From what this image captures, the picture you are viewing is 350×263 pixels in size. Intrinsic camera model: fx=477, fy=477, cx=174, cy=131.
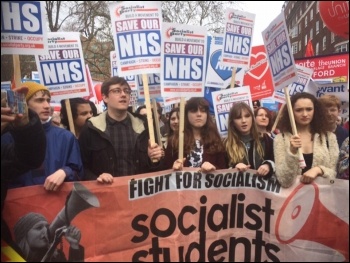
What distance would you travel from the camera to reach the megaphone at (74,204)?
3.44 meters

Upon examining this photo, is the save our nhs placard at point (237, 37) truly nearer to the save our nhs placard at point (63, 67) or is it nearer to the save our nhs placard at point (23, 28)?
the save our nhs placard at point (63, 67)

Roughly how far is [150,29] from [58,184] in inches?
55.5

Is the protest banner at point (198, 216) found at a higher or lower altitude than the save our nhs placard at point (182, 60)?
lower

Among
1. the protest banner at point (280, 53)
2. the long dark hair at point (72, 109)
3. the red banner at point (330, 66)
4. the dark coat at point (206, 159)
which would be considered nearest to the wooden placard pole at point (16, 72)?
the dark coat at point (206, 159)

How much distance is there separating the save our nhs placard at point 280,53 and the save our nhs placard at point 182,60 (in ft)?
2.40

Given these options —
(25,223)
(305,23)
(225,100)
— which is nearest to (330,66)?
(305,23)

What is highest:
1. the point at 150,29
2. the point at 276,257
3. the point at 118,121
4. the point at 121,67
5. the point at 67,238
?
the point at 150,29

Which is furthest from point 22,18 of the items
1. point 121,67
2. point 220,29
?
point 220,29

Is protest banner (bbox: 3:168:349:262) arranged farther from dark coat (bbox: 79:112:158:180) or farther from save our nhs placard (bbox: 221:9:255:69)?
save our nhs placard (bbox: 221:9:255:69)

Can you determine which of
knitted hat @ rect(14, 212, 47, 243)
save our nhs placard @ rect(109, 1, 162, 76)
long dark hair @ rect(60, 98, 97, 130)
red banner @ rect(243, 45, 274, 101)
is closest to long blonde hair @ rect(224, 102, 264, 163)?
save our nhs placard @ rect(109, 1, 162, 76)

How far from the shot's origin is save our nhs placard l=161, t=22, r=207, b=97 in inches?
152

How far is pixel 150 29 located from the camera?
380 cm

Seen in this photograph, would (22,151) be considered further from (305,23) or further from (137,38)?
(305,23)

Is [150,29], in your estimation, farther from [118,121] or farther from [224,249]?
[224,249]
